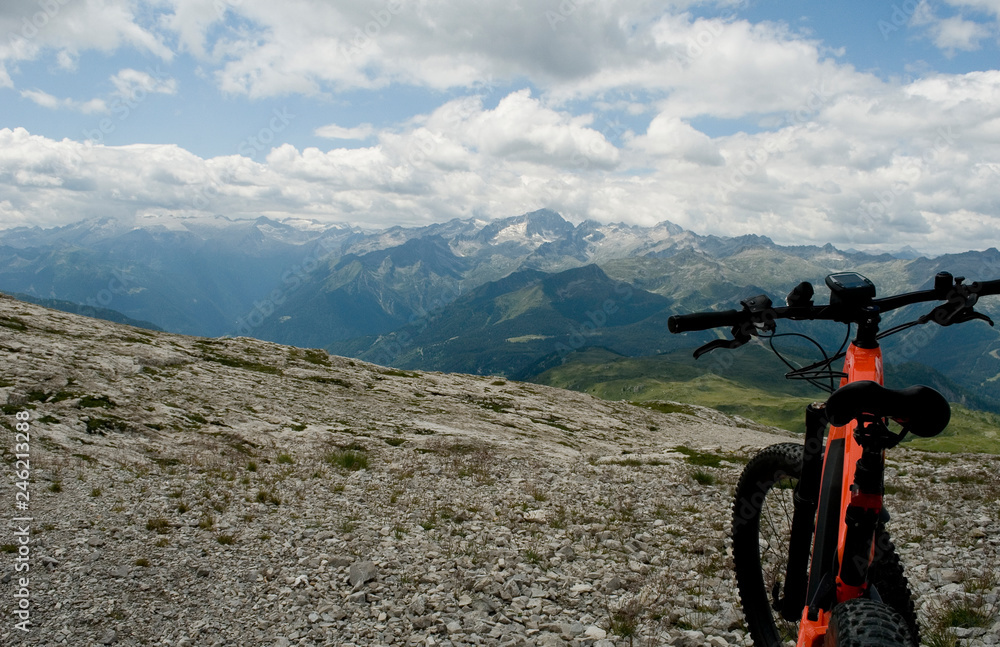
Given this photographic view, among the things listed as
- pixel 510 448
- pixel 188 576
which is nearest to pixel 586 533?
pixel 188 576

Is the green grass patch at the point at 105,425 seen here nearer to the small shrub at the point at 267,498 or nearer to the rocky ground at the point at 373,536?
the rocky ground at the point at 373,536

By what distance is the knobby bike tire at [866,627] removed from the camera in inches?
141

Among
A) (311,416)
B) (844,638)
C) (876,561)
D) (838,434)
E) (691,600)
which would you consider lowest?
(311,416)

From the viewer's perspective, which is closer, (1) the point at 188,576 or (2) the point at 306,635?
(2) the point at 306,635

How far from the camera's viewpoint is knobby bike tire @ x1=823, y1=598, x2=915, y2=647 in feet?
11.8

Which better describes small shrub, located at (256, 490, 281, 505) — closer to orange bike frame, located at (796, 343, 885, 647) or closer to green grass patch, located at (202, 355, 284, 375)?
orange bike frame, located at (796, 343, 885, 647)

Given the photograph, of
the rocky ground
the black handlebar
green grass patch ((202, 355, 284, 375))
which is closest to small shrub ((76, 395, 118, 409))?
the rocky ground

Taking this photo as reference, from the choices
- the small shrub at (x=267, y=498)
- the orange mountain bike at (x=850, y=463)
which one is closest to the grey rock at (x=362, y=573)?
the small shrub at (x=267, y=498)

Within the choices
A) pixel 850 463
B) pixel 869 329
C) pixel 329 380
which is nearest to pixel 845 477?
pixel 850 463

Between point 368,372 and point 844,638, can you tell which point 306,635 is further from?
point 368,372

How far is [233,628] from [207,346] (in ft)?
173

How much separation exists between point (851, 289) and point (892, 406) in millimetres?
1317

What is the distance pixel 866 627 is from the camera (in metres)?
3.67

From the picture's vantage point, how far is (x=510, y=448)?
91.3 feet
